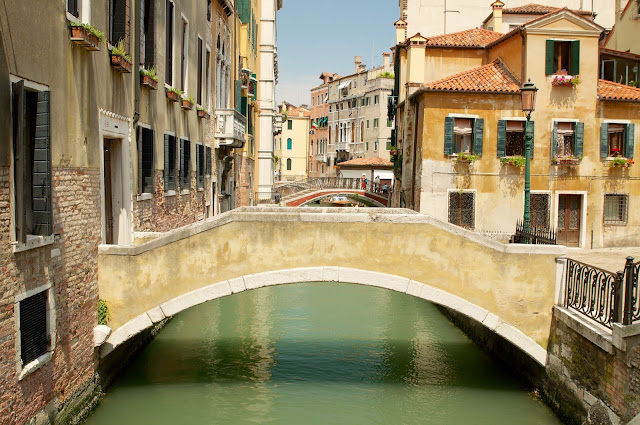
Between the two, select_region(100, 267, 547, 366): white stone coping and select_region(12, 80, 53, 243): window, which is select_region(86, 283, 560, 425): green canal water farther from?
select_region(12, 80, 53, 243): window

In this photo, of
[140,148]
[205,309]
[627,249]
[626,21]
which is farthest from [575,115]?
[140,148]

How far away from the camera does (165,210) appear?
1366 cm

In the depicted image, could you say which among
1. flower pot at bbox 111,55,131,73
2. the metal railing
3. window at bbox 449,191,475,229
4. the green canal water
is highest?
flower pot at bbox 111,55,131,73

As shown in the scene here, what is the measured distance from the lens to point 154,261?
979 centimetres

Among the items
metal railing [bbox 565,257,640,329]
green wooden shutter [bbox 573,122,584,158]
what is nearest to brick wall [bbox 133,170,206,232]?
metal railing [bbox 565,257,640,329]

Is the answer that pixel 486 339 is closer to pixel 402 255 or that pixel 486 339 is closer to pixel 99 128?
pixel 402 255

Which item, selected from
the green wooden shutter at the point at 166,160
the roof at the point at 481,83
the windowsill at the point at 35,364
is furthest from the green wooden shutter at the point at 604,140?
the windowsill at the point at 35,364

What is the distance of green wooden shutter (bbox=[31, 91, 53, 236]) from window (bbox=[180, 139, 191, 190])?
7346 mm

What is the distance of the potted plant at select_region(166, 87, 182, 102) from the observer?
13588 millimetres

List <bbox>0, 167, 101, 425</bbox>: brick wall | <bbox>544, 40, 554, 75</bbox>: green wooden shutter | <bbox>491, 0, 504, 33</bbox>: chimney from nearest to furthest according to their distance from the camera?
1. <bbox>0, 167, 101, 425</bbox>: brick wall
2. <bbox>544, 40, 554, 75</bbox>: green wooden shutter
3. <bbox>491, 0, 504, 33</bbox>: chimney

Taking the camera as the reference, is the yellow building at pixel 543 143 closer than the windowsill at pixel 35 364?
No

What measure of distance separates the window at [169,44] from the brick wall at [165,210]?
2084 mm

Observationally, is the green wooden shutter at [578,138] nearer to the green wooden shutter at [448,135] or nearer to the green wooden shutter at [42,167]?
the green wooden shutter at [448,135]

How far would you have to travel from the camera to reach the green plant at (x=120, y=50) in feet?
32.9
